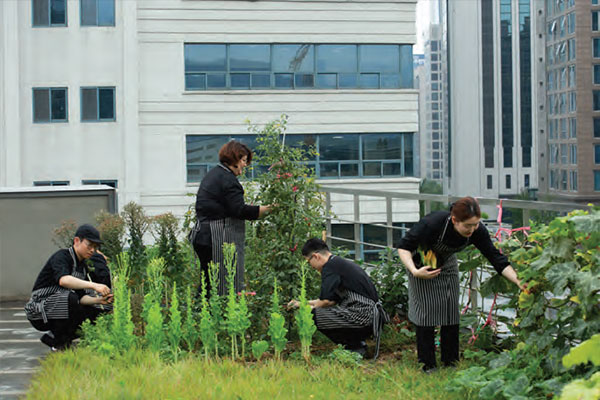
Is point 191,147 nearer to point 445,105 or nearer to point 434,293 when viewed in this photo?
point 434,293

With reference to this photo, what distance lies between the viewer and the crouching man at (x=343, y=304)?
255 inches

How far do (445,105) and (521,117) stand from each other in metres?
24.9

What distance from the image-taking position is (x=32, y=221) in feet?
34.5

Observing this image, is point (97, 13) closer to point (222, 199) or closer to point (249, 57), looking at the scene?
point (249, 57)

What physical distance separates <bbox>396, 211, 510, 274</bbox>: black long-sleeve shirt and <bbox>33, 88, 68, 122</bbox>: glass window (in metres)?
32.6

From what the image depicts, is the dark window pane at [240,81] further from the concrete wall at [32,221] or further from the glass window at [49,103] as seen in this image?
the concrete wall at [32,221]

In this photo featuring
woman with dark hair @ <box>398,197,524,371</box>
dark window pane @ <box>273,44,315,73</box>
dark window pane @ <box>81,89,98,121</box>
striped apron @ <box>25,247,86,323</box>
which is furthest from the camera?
dark window pane @ <box>273,44,315,73</box>

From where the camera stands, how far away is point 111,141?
1433 inches

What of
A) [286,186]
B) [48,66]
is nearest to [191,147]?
[48,66]

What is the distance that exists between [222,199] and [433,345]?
2073mm

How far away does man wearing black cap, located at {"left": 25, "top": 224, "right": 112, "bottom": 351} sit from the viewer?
6.89 m

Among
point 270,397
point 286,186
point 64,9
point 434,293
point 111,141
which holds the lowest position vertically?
point 270,397

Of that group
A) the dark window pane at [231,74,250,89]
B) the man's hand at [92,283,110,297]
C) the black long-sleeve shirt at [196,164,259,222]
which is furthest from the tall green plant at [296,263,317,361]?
the dark window pane at [231,74,250,89]

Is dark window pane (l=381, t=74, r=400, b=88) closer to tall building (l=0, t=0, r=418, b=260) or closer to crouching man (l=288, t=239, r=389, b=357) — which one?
tall building (l=0, t=0, r=418, b=260)
